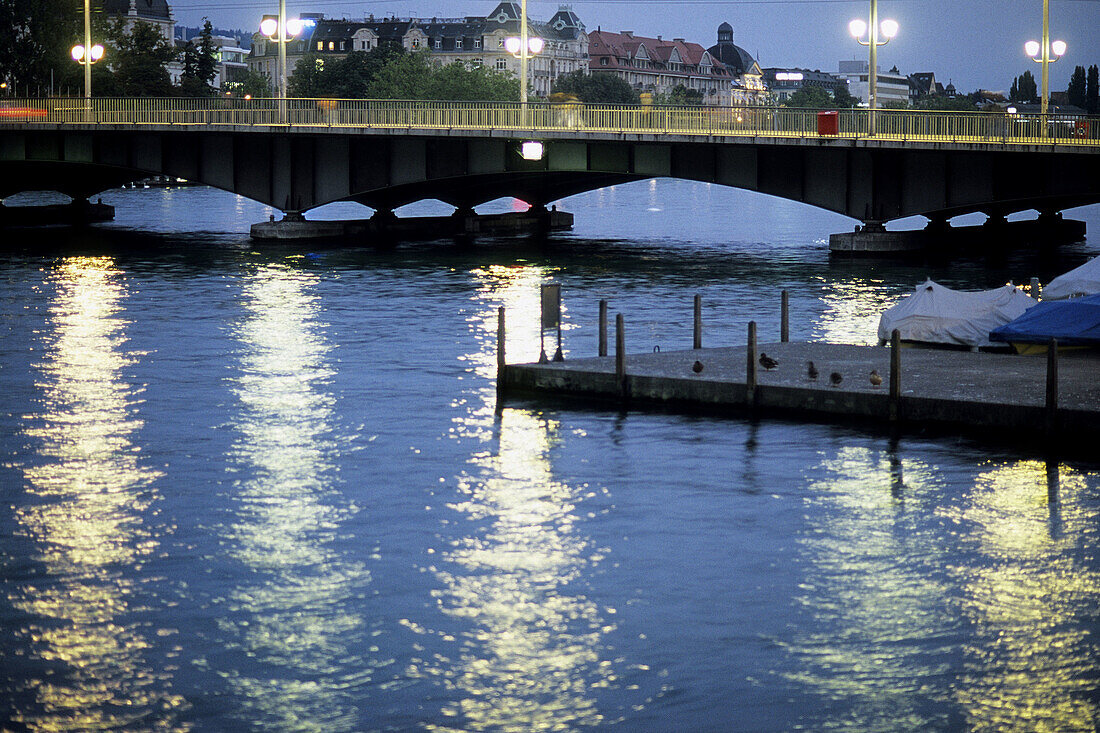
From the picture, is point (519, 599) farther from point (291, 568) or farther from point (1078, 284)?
point (1078, 284)

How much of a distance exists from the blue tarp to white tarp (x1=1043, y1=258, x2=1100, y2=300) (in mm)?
5681

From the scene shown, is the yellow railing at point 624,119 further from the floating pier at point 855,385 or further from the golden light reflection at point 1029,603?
the golden light reflection at point 1029,603

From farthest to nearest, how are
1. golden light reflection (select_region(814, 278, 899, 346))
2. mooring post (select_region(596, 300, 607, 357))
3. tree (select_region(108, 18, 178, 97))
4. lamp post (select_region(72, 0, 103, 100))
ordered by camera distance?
tree (select_region(108, 18, 178, 97))
lamp post (select_region(72, 0, 103, 100))
golden light reflection (select_region(814, 278, 899, 346))
mooring post (select_region(596, 300, 607, 357))

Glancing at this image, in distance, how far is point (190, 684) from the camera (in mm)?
16031

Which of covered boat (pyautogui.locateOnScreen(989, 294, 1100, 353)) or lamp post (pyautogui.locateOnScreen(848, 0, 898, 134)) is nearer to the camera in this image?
covered boat (pyautogui.locateOnScreen(989, 294, 1100, 353))

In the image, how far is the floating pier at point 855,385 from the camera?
27.5m

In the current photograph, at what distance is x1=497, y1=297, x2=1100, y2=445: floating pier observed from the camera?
27.5 meters

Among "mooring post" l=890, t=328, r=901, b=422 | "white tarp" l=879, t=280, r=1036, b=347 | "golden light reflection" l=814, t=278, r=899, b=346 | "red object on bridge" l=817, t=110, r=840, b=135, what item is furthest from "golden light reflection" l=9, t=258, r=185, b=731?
"red object on bridge" l=817, t=110, r=840, b=135

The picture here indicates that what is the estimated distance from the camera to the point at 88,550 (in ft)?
69.4

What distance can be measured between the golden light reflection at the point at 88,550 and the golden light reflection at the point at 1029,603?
27.9ft

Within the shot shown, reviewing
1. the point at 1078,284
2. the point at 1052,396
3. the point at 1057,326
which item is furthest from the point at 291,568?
the point at 1078,284

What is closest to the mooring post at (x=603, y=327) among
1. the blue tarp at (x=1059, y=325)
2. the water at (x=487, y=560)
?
the water at (x=487, y=560)

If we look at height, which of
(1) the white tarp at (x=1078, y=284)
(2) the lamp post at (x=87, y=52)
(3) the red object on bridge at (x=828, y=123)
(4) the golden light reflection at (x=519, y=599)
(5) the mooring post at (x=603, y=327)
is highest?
(2) the lamp post at (x=87, y=52)

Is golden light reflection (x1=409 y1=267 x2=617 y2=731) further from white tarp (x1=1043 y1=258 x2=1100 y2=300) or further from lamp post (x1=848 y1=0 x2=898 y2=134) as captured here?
lamp post (x1=848 y1=0 x2=898 y2=134)
